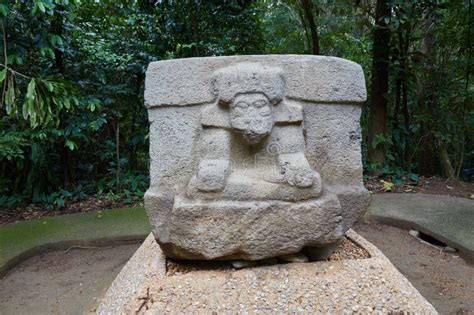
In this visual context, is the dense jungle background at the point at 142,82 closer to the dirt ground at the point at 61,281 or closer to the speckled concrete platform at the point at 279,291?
the dirt ground at the point at 61,281

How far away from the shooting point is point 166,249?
1913 mm

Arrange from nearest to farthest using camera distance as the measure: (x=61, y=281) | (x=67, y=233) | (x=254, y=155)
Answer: (x=254, y=155)
(x=61, y=281)
(x=67, y=233)

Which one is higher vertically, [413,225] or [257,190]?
[257,190]

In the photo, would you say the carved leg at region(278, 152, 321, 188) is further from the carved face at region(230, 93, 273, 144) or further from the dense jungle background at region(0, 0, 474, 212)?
the dense jungle background at region(0, 0, 474, 212)

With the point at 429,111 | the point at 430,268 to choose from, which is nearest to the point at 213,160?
the point at 430,268

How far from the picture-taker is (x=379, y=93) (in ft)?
15.3

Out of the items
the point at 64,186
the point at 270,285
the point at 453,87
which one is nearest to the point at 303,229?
the point at 270,285

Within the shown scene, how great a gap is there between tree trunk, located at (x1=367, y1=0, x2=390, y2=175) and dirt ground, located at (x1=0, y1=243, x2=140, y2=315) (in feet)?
9.38

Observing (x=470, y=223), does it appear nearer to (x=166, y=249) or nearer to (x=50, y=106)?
(x=166, y=249)

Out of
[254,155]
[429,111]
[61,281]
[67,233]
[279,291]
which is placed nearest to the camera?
[279,291]

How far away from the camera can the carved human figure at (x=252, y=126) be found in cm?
177

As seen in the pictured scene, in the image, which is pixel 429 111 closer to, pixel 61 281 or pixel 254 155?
pixel 254 155

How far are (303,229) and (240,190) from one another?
31cm

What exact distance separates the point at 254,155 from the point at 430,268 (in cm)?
176
